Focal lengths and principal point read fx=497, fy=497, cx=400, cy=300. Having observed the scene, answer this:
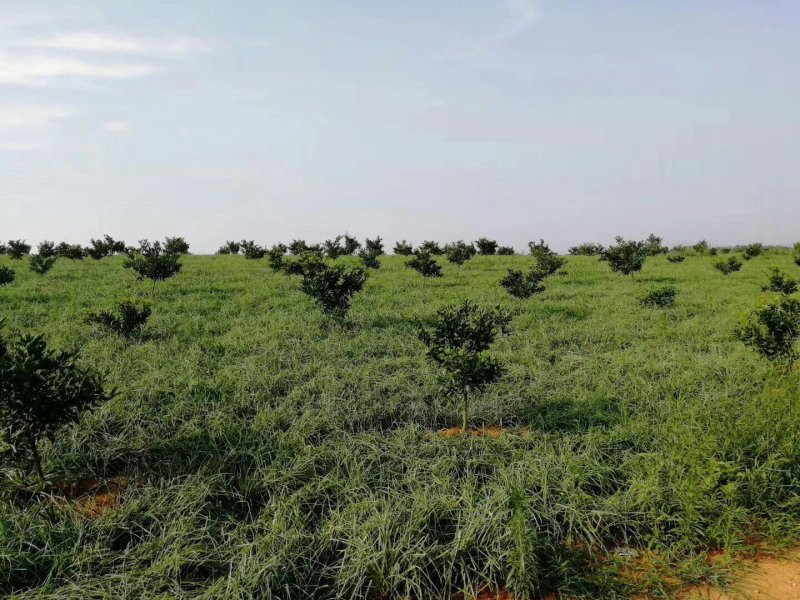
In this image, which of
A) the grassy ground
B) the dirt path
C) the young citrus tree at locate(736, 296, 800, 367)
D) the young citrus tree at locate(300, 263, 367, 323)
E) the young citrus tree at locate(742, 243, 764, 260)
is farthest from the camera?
the young citrus tree at locate(742, 243, 764, 260)

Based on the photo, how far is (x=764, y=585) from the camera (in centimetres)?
457

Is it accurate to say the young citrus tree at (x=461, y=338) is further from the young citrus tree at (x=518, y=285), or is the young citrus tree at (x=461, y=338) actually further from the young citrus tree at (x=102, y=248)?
the young citrus tree at (x=102, y=248)

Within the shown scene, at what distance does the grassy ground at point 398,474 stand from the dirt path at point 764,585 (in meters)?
0.19

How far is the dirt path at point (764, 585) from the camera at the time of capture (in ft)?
14.6

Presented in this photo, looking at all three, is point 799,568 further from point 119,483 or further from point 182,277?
point 182,277

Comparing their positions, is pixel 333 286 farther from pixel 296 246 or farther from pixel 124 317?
pixel 296 246

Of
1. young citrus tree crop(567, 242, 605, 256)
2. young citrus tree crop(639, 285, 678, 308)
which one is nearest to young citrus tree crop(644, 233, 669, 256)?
young citrus tree crop(567, 242, 605, 256)

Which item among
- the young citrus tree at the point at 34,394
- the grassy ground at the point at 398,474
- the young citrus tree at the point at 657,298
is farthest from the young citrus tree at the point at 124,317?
the young citrus tree at the point at 657,298

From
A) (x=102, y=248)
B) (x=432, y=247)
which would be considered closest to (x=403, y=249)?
(x=432, y=247)

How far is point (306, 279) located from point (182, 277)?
1261 centimetres

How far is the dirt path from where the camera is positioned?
4.44m

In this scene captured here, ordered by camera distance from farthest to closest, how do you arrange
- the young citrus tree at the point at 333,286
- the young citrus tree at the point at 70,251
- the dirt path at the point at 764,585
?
the young citrus tree at the point at 70,251 → the young citrus tree at the point at 333,286 → the dirt path at the point at 764,585

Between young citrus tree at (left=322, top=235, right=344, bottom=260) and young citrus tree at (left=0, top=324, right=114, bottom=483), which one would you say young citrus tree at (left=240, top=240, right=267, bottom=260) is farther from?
young citrus tree at (left=0, top=324, right=114, bottom=483)

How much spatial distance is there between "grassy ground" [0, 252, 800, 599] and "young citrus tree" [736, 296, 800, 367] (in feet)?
1.91
